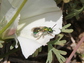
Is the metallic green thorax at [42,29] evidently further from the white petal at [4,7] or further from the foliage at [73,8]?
the foliage at [73,8]

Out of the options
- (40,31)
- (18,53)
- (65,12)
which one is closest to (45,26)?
(40,31)

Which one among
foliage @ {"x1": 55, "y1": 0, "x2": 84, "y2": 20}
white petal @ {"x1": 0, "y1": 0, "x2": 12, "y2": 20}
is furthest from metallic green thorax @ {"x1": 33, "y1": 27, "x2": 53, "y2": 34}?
foliage @ {"x1": 55, "y1": 0, "x2": 84, "y2": 20}

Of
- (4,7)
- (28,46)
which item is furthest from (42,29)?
(4,7)

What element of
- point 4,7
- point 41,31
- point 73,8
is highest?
point 4,7

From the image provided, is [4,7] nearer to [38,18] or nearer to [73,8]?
[38,18]

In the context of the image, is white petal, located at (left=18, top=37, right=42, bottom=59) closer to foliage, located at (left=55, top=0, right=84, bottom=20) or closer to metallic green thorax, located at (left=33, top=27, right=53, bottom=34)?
metallic green thorax, located at (left=33, top=27, right=53, bottom=34)

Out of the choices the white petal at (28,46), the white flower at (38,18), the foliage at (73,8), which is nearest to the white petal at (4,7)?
the white flower at (38,18)
